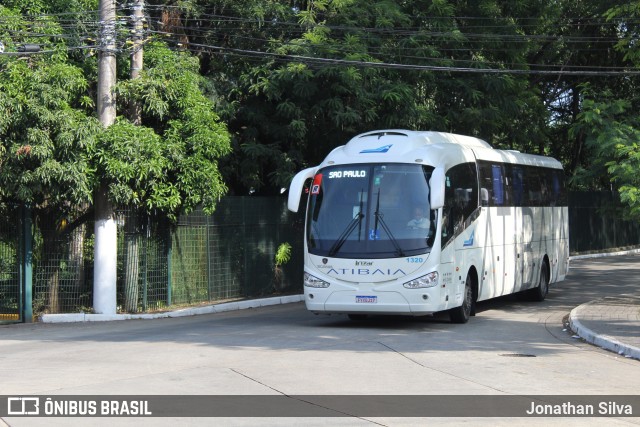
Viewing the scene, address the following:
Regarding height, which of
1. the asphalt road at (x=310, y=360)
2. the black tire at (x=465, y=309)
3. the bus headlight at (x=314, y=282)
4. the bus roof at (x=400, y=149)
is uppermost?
the bus roof at (x=400, y=149)

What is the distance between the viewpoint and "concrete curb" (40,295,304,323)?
19.1 meters

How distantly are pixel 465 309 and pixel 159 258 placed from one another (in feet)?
24.4

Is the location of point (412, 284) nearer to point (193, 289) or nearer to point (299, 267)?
point (193, 289)

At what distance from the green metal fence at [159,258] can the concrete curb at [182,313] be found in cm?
48

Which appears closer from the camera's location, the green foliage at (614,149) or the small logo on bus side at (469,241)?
the small logo on bus side at (469,241)

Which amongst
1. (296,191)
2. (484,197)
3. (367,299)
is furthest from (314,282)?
(484,197)

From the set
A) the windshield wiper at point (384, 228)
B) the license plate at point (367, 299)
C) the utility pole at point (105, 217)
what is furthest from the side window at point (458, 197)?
the utility pole at point (105, 217)

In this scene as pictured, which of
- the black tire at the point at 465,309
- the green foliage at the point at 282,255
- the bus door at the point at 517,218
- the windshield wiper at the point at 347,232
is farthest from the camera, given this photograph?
the green foliage at the point at 282,255

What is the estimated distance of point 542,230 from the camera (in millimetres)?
23406

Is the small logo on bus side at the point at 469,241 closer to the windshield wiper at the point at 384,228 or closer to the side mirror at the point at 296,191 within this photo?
the windshield wiper at the point at 384,228

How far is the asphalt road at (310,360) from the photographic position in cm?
1030

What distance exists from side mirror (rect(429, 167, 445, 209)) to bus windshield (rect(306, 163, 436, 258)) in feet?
1.17

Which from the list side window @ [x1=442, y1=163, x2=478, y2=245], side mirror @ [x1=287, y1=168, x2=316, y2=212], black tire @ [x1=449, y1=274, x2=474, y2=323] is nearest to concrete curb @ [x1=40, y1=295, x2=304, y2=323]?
side mirror @ [x1=287, y1=168, x2=316, y2=212]

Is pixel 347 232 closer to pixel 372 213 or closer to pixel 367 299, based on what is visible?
pixel 372 213
